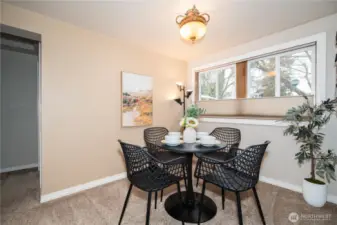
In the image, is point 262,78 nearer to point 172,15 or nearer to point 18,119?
point 172,15

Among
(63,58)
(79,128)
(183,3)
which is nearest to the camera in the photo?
(183,3)

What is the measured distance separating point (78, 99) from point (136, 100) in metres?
0.99

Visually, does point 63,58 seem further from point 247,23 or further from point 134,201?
point 247,23

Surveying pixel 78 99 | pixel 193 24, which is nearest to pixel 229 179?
pixel 193 24

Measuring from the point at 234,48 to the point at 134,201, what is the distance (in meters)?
3.10

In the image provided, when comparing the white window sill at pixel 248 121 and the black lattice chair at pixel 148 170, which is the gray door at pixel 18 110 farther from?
the white window sill at pixel 248 121

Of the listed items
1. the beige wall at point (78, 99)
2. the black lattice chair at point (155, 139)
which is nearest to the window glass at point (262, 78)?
the black lattice chair at point (155, 139)

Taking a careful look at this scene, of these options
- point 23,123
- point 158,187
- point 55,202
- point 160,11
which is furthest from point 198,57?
point 23,123

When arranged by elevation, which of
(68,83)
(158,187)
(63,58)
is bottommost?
(158,187)

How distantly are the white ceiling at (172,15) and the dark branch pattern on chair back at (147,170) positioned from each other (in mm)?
1659

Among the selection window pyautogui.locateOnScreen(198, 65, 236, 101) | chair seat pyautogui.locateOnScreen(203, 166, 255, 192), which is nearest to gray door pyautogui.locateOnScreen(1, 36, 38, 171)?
window pyautogui.locateOnScreen(198, 65, 236, 101)

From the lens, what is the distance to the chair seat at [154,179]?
1658mm

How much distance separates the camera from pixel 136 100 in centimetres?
322

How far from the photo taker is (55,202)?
87.8 inches
